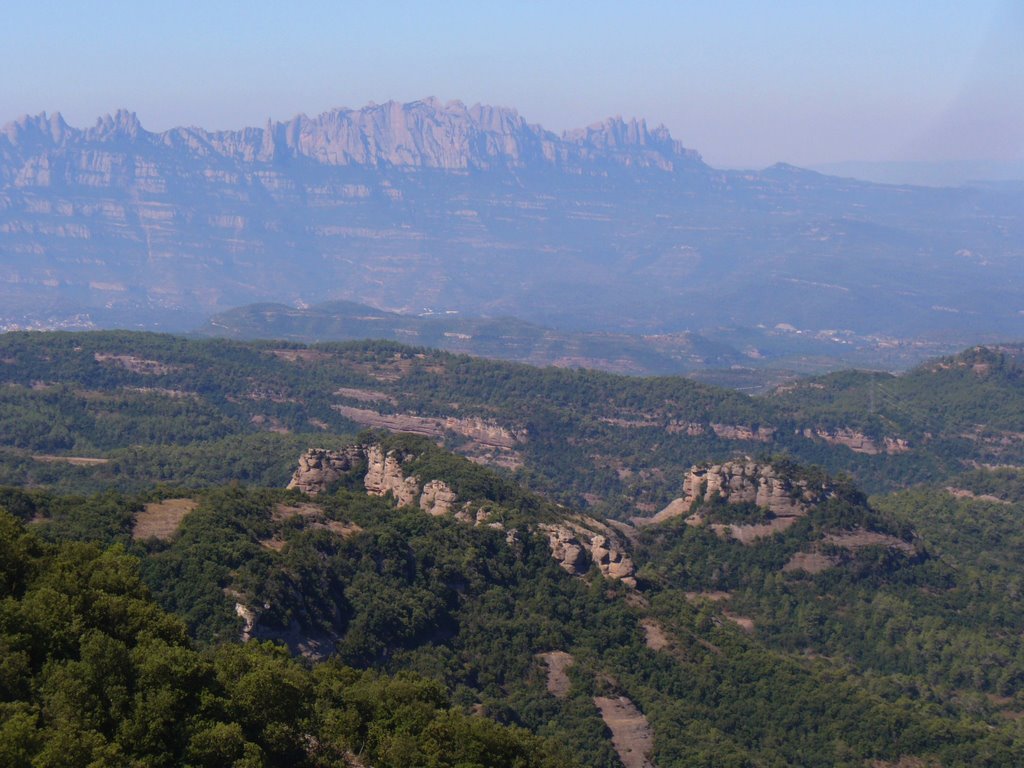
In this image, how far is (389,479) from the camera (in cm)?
9000

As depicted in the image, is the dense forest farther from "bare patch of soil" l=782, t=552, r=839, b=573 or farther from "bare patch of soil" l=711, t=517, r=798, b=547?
"bare patch of soil" l=711, t=517, r=798, b=547

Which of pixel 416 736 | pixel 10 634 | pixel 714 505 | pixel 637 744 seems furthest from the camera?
pixel 714 505

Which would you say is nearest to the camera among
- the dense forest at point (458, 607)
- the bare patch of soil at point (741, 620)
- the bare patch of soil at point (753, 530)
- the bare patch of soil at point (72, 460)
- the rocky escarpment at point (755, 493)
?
the dense forest at point (458, 607)

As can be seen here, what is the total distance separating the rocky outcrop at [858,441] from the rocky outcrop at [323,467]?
88.3 m

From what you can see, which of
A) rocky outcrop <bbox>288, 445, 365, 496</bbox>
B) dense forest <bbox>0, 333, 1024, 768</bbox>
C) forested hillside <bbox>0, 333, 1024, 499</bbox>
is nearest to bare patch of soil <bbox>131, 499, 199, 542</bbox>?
dense forest <bbox>0, 333, 1024, 768</bbox>

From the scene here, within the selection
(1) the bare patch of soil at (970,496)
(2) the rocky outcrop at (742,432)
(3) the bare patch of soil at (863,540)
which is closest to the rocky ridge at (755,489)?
(3) the bare patch of soil at (863,540)

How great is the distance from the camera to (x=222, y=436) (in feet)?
471

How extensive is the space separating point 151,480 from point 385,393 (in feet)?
210

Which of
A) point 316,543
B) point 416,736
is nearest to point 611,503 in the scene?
point 316,543

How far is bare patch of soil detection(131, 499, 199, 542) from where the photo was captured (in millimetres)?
65625

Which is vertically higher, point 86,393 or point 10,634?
point 10,634

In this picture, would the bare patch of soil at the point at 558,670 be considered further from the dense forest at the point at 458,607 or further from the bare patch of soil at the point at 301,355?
the bare patch of soil at the point at 301,355

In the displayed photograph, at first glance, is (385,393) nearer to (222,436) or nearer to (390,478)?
(222,436)

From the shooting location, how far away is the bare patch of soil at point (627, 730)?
62125 millimetres
